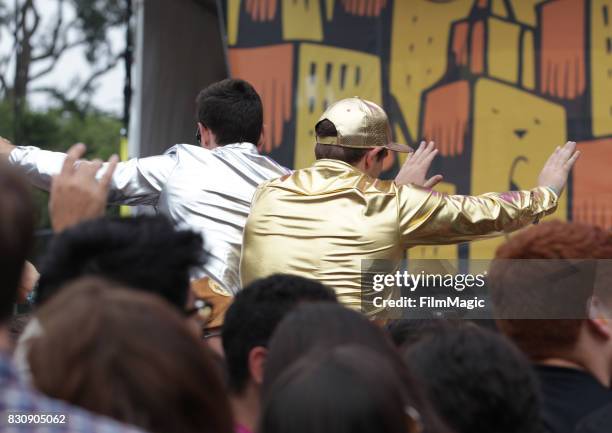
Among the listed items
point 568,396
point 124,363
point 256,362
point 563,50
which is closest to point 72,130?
point 563,50

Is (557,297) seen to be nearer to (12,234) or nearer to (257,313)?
(257,313)

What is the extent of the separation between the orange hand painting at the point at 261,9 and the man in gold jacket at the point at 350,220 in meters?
3.35

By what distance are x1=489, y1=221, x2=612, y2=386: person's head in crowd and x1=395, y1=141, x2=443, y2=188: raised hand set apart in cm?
94

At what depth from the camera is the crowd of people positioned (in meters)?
1.47

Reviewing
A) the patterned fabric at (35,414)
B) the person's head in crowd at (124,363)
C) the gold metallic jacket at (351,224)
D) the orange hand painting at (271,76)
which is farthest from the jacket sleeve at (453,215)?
the orange hand painting at (271,76)

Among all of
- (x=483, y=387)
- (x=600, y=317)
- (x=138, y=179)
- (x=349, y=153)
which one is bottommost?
(x=483, y=387)

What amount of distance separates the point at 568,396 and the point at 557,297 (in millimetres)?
233

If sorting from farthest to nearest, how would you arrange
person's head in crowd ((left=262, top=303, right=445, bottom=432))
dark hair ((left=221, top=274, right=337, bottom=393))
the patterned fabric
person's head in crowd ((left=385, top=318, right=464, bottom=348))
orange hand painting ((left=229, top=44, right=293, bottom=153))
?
orange hand painting ((left=229, top=44, right=293, bottom=153))
person's head in crowd ((left=385, top=318, right=464, bottom=348))
dark hair ((left=221, top=274, right=337, bottom=393))
person's head in crowd ((left=262, top=303, right=445, bottom=432))
the patterned fabric

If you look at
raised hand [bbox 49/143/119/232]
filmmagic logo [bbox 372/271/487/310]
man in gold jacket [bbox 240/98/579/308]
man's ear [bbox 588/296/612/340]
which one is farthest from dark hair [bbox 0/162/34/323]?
filmmagic logo [bbox 372/271/487/310]

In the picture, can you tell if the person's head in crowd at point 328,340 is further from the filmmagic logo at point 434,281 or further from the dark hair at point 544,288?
the filmmagic logo at point 434,281

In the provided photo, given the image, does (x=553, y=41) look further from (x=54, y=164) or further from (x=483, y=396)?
(x=483, y=396)

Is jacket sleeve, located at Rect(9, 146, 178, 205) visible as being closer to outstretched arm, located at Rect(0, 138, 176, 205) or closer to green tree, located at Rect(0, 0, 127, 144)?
outstretched arm, located at Rect(0, 138, 176, 205)

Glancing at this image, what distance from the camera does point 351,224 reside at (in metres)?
3.28

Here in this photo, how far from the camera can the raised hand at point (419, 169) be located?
3.50 meters
